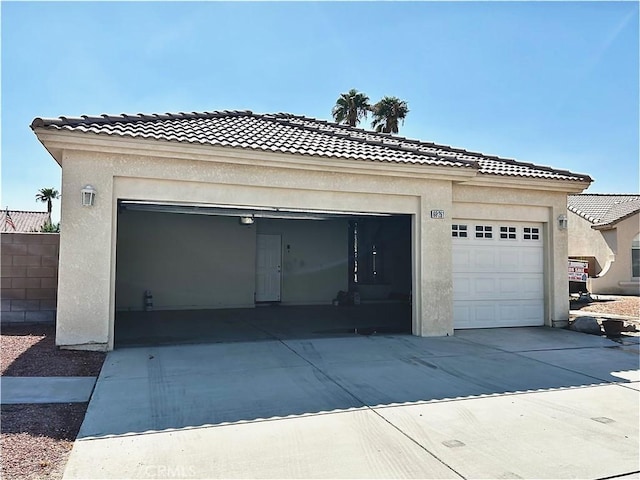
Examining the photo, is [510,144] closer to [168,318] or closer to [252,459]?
[168,318]

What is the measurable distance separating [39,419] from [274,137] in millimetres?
7172

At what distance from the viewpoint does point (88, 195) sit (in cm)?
795

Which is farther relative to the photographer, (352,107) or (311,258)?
(352,107)

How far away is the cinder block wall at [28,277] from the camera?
1022 cm

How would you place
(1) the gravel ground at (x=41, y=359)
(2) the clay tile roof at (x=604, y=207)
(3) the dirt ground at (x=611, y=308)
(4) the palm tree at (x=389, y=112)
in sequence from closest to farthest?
(1) the gravel ground at (x=41, y=359) < (3) the dirt ground at (x=611, y=308) < (2) the clay tile roof at (x=604, y=207) < (4) the palm tree at (x=389, y=112)

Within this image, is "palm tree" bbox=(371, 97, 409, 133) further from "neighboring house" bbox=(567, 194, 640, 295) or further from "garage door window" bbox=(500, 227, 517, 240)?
"garage door window" bbox=(500, 227, 517, 240)

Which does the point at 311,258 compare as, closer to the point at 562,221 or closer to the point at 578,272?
the point at 562,221

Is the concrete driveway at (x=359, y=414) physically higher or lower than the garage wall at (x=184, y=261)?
lower

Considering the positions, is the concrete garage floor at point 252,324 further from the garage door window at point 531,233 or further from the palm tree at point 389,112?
the palm tree at point 389,112

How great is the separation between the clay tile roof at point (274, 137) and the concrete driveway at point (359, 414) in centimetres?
389

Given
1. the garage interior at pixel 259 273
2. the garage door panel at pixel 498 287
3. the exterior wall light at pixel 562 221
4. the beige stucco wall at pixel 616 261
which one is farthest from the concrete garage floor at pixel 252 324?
the beige stucco wall at pixel 616 261

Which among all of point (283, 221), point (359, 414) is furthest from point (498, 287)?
point (283, 221)
